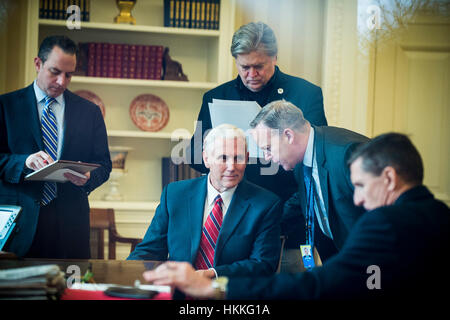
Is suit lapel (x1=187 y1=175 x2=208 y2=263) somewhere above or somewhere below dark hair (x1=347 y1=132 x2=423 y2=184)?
below

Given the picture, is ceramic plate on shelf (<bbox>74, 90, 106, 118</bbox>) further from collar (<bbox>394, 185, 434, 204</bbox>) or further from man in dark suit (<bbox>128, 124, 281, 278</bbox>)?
collar (<bbox>394, 185, 434, 204</bbox>)

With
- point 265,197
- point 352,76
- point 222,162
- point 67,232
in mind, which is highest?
point 352,76

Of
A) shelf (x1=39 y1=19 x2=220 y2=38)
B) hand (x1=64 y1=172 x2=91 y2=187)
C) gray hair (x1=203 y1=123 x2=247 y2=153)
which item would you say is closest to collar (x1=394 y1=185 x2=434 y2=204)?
gray hair (x1=203 y1=123 x2=247 y2=153)

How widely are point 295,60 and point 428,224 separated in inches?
110

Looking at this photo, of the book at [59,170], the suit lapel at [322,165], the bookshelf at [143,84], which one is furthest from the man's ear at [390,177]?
the bookshelf at [143,84]

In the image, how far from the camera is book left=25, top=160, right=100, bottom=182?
2.13 meters

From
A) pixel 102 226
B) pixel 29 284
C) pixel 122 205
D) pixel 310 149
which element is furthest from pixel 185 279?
pixel 122 205

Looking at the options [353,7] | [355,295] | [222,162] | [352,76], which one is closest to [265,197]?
[222,162]

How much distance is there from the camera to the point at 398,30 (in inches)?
151

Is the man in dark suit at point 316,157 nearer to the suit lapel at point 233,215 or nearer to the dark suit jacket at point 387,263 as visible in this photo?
the suit lapel at point 233,215

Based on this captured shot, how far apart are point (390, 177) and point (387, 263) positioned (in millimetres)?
255

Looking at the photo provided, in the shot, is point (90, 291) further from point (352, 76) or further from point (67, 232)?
point (352, 76)

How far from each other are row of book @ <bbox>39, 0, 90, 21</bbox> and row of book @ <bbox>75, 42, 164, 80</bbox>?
0.21 meters

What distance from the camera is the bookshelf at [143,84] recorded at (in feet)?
11.9
